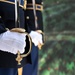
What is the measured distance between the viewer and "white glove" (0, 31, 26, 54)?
2.13ft

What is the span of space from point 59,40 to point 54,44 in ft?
0.15

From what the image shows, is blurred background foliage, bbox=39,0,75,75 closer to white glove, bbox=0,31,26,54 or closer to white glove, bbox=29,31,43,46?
white glove, bbox=29,31,43,46

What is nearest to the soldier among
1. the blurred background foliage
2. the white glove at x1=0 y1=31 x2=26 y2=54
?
the white glove at x1=0 y1=31 x2=26 y2=54

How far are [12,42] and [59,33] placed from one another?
3.89 feet

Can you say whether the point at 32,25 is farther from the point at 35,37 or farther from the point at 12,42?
the point at 12,42

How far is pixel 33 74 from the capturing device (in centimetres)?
111

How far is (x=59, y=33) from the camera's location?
5.96 ft

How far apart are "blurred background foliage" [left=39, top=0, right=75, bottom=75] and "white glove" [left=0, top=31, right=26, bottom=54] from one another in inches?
45.6

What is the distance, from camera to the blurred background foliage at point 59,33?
1812 millimetres

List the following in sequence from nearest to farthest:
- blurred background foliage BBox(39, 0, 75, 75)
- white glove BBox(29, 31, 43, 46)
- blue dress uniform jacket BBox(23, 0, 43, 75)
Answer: white glove BBox(29, 31, 43, 46), blue dress uniform jacket BBox(23, 0, 43, 75), blurred background foliage BBox(39, 0, 75, 75)

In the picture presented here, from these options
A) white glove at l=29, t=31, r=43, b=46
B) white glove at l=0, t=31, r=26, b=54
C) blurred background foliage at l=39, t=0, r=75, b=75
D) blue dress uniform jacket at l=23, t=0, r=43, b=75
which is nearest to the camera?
white glove at l=0, t=31, r=26, b=54

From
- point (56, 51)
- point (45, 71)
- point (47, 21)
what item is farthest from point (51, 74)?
point (47, 21)

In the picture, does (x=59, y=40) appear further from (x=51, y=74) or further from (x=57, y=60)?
(x=51, y=74)

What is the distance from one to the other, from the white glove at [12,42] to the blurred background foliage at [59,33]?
116 cm
